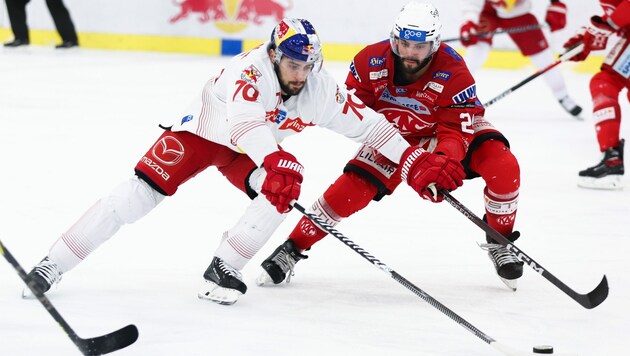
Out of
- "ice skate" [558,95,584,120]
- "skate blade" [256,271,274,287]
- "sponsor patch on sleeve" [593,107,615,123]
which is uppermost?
"skate blade" [256,271,274,287]

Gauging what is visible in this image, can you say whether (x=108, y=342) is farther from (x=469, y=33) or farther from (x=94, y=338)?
(x=469, y=33)

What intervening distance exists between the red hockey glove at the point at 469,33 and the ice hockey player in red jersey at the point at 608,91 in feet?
6.61

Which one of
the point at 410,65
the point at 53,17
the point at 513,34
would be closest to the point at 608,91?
the point at 410,65

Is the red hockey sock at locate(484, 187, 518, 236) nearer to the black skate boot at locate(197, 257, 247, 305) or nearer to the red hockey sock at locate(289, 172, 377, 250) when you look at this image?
the red hockey sock at locate(289, 172, 377, 250)

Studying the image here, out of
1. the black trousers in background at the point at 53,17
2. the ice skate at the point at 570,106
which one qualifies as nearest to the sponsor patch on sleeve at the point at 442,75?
the ice skate at the point at 570,106

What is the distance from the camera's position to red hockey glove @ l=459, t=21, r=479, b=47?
6875mm

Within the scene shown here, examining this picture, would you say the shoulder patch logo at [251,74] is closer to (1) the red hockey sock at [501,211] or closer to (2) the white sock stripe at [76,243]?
(2) the white sock stripe at [76,243]

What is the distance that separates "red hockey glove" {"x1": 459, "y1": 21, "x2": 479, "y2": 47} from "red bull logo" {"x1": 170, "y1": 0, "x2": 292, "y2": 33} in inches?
105

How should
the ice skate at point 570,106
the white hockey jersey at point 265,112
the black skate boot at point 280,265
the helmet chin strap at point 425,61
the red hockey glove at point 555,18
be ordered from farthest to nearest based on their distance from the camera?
1. the ice skate at point 570,106
2. the red hockey glove at point 555,18
3. the helmet chin strap at point 425,61
4. the black skate boot at point 280,265
5. the white hockey jersey at point 265,112

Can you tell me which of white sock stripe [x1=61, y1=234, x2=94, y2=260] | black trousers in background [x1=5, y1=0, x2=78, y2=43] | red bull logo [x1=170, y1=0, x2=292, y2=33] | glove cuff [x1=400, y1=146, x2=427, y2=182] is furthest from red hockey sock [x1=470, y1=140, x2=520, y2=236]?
black trousers in background [x1=5, y1=0, x2=78, y2=43]

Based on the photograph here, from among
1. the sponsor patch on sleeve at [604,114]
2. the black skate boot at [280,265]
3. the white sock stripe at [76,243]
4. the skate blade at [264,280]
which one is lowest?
the sponsor patch on sleeve at [604,114]

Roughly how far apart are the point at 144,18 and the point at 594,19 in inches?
221

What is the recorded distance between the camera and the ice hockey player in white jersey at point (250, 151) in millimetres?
2678

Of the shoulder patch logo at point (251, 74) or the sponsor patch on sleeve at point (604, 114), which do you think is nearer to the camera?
the shoulder patch logo at point (251, 74)
